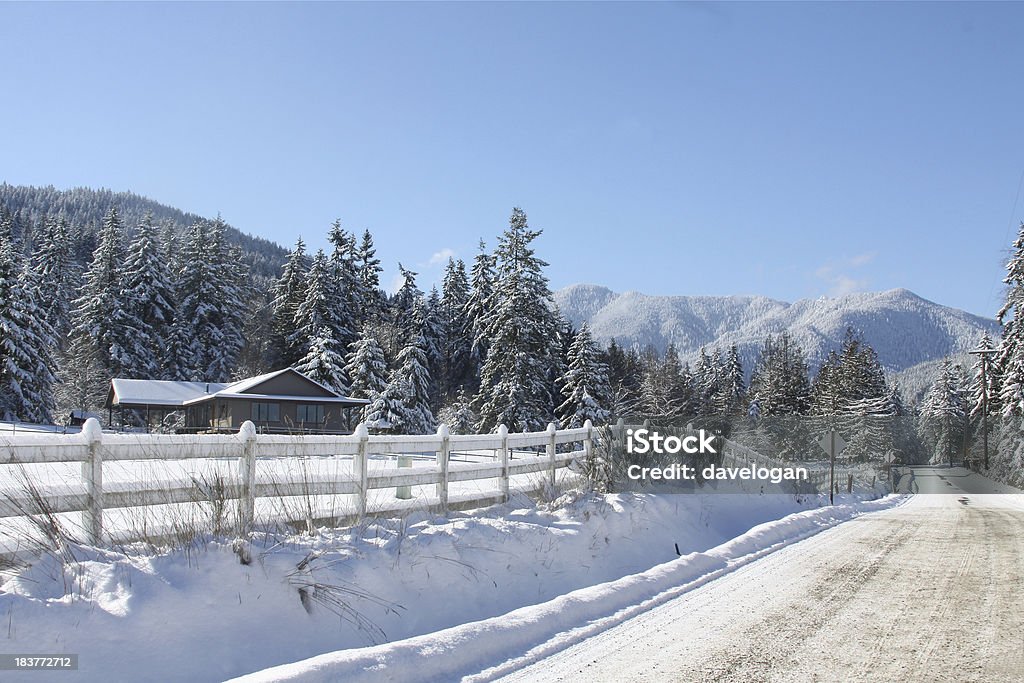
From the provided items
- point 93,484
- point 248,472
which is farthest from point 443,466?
point 93,484

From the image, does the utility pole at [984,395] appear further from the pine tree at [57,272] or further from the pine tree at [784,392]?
the pine tree at [57,272]

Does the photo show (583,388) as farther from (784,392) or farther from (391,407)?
(784,392)

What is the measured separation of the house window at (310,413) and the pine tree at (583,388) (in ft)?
51.9

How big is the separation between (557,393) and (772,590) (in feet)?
159

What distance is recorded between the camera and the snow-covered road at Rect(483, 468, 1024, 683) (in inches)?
245

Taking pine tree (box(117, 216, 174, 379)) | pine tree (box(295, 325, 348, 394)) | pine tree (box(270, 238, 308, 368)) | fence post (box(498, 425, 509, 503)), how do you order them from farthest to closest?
1. pine tree (box(270, 238, 308, 368))
2. pine tree (box(117, 216, 174, 379))
3. pine tree (box(295, 325, 348, 394))
4. fence post (box(498, 425, 509, 503))

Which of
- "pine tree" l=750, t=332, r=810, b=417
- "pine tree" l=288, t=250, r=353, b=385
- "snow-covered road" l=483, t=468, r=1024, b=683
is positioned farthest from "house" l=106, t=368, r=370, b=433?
"pine tree" l=750, t=332, r=810, b=417

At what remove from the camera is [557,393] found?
190ft

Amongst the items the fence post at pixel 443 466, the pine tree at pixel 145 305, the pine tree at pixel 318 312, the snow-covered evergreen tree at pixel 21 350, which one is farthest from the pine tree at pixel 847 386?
the fence post at pixel 443 466

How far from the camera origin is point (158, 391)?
52281 mm

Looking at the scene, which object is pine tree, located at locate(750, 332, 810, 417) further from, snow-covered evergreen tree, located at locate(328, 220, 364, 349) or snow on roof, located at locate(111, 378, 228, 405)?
snow on roof, located at locate(111, 378, 228, 405)

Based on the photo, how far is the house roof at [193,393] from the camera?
159 feet

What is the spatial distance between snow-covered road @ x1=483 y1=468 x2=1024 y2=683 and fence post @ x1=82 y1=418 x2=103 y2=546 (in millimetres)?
3755

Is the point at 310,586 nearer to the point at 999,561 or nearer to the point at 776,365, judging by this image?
the point at 999,561
